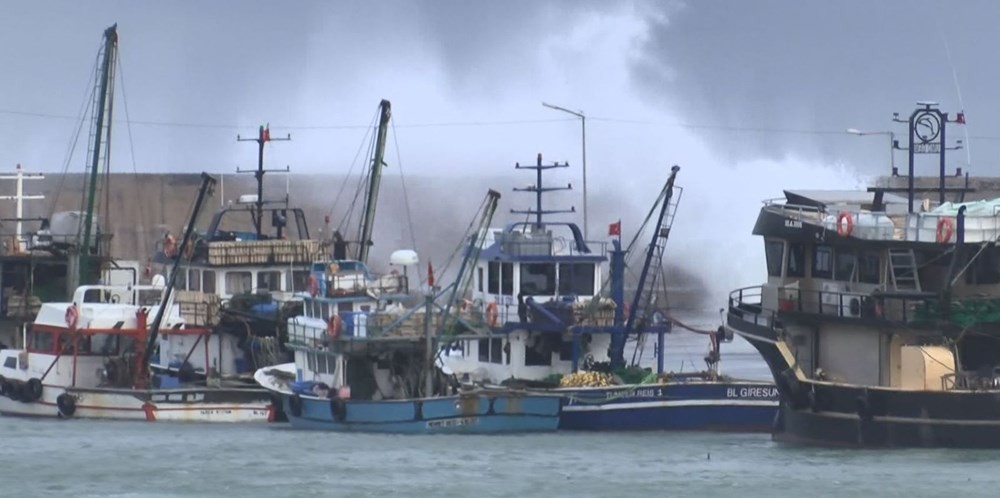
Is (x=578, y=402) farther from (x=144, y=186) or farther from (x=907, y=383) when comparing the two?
(x=144, y=186)

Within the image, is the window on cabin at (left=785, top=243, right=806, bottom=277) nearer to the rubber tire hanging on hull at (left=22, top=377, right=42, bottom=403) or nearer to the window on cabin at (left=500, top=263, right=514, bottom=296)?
the window on cabin at (left=500, top=263, right=514, bottom=296)

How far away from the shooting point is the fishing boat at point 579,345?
57.4 metres

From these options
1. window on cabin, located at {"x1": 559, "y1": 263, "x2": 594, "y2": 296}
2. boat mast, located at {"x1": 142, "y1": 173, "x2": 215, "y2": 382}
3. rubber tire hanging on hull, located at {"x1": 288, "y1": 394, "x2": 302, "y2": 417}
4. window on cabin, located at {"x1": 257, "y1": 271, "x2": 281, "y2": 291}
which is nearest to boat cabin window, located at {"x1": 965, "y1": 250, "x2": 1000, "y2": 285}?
window on cabin, located at {"x1": 559, "y1": 263, "x2": 594, "y2": 296}

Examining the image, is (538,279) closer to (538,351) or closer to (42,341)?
(538,351)

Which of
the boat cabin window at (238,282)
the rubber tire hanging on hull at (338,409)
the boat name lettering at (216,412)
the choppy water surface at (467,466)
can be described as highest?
the boat cabin window at (238,282)

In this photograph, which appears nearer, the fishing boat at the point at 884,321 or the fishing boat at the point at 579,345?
the fishing boat at the point at 884,321

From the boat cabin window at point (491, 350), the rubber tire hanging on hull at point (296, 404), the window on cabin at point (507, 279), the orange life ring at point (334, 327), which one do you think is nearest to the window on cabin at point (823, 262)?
the window on cabin at point (507, 279)

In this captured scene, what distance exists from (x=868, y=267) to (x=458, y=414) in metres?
9.52

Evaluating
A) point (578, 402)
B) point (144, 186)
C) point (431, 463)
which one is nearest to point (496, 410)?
point (578, 402)

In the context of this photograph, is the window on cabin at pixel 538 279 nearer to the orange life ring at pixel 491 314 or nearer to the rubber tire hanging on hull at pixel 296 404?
the orange life ring at pixel 491 314

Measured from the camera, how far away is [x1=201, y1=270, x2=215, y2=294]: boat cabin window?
67250 mm

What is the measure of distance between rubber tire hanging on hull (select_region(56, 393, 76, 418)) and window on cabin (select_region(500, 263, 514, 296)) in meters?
11.1

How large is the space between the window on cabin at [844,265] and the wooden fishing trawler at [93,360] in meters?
16.4

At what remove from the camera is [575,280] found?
61.1 m
